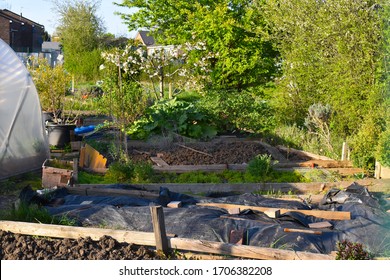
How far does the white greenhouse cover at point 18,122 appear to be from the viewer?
9.61 metres

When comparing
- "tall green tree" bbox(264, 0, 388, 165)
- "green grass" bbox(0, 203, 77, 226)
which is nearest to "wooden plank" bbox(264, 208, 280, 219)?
"green grass" bbox(0, 203, 77, 226)

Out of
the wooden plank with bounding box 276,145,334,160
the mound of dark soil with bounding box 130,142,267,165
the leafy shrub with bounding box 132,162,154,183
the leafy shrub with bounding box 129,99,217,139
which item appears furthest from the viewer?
the leafy shrub with bounding box 129,99,217,139

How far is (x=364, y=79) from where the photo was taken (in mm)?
10141

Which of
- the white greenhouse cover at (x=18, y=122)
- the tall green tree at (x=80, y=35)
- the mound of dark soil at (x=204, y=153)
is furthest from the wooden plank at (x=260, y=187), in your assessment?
the tall green tree at (x=80, y=35)

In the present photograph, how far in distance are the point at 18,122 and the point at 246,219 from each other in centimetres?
519

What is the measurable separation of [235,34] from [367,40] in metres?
5.93

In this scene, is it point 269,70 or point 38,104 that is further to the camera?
point 269,70

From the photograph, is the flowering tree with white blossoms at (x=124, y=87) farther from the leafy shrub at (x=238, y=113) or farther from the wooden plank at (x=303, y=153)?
the wooden plank at (x=303, y=153)

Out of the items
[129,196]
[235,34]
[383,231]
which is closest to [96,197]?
[129,196]

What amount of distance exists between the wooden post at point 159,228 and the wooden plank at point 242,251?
0.21ft

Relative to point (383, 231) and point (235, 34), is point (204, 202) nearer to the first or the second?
point (383, 231)

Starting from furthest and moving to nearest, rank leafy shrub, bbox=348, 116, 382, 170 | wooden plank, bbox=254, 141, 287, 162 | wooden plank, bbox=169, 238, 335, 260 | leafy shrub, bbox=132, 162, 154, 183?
wooden plank, bbox=254, 141, 287, 162, leafy shrub, bbox=348, 116, 382, 170, leafy shrub, bbox=132, 162, 154, 183, wooden plank, bbox=169, 238, 335, 260

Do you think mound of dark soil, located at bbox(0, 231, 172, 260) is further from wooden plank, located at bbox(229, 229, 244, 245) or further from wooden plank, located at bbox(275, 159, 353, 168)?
wooden plank, located at bbox(275, 159, 353, 168)

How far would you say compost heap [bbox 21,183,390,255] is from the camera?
18.2ft
